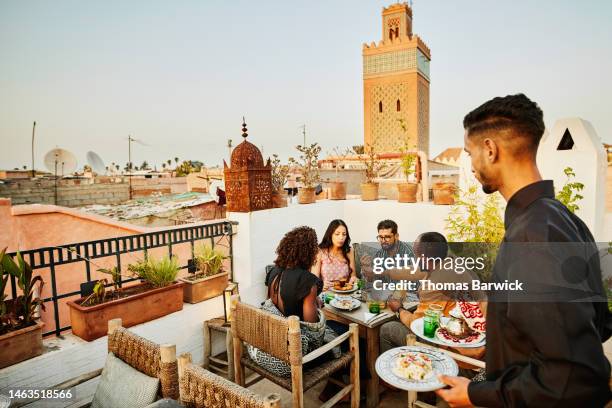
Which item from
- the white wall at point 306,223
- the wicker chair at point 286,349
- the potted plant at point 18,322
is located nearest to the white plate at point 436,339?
the wicker chair at point 286,349

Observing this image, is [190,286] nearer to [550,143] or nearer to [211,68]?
[550,143]

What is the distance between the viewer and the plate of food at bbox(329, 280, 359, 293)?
3143 millimetres

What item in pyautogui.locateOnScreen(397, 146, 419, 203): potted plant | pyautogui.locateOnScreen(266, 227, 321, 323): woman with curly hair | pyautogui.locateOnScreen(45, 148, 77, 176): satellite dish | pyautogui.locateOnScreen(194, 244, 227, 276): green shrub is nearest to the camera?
pyautogui.locateOnScreen(266, 227, 321, 323): woman with curly hair

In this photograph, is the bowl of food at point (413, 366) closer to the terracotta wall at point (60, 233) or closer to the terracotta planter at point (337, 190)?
the terracotta planter at point (337, 190)

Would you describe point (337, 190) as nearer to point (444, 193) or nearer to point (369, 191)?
point (369, 191)

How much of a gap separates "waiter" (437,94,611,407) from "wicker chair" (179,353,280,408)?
Answer: 0.65 meters

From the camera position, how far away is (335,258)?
386 centimetres

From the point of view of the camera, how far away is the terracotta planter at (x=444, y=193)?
448 centimetres

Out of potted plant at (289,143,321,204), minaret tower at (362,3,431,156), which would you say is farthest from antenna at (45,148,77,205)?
minaret tower at (362,3,431,156)

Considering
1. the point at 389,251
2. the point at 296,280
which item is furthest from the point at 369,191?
the point at 296,280

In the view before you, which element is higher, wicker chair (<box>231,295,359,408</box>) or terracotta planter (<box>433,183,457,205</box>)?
terracotta planter (<box>433,183,457,205</box>)

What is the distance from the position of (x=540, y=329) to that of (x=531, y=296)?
7cm

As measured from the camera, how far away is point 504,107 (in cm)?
93

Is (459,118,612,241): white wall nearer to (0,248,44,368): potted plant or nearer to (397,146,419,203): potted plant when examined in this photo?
(397,146,419,203): potted plant
